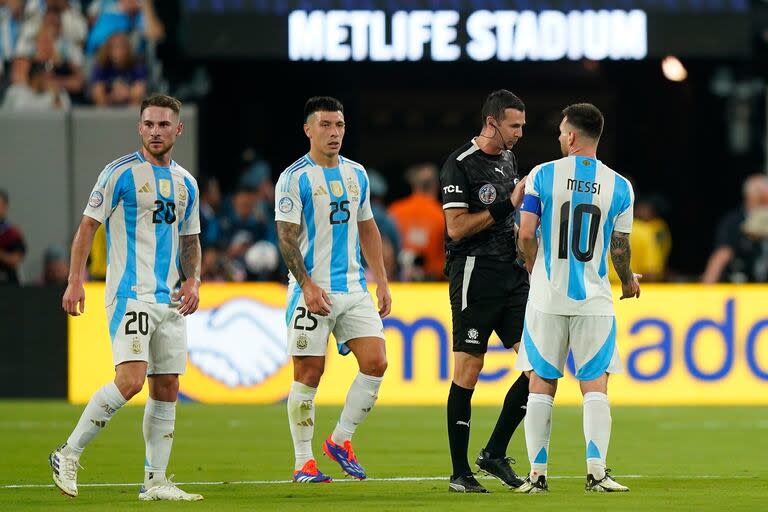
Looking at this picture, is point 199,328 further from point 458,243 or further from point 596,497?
point 596,497

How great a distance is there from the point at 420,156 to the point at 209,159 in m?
4.61

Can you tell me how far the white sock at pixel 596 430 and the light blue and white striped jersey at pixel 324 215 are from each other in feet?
5.54

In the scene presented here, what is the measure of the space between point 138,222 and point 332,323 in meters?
1.42

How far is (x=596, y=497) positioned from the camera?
868 cm

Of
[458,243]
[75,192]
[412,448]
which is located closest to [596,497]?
[458,243]

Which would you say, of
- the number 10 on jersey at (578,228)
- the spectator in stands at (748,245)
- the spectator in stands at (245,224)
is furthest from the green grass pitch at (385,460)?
the spectator in stands at (245,224)

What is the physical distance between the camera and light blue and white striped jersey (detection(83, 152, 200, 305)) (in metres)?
8.89

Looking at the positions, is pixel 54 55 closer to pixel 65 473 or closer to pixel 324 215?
pixel 324 215

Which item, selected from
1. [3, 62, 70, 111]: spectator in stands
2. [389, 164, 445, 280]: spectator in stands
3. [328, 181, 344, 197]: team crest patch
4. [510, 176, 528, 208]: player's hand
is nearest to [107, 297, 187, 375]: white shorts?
[328, 181, 344, 197]: team crest patch

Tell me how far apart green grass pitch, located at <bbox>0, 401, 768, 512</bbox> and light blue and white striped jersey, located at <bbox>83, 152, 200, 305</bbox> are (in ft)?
3.62

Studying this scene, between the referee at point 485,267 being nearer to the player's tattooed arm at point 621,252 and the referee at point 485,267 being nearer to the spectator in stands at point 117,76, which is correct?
the player's tattooed arm at point 621,252

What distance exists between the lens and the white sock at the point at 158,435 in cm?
897

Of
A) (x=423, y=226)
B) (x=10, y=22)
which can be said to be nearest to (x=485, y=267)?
(x=423, y=226)

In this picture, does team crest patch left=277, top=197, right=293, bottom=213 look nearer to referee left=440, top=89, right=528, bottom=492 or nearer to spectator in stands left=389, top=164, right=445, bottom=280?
referee left=440, top=89, right=528, bottom=492
